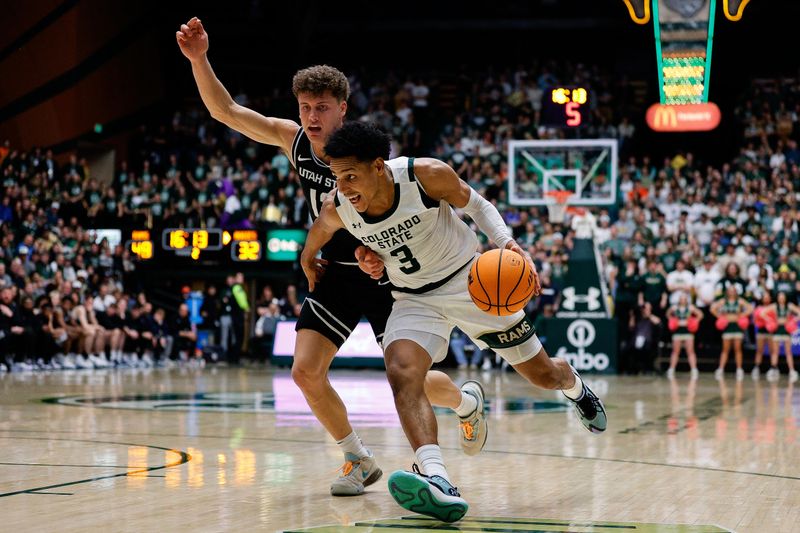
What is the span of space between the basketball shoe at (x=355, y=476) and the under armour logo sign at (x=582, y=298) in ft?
42.2

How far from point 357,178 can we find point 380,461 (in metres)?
2.36

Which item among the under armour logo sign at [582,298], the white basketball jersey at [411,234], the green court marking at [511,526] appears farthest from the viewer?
the under armour logo sign at [582,298]

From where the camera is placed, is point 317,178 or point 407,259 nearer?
point 407,259

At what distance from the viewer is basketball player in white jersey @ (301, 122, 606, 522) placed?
5.02 metres

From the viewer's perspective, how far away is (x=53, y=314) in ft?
60.3

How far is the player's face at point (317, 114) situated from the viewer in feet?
18.6

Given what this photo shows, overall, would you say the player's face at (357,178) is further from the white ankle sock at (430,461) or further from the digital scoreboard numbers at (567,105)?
the digital scoreboard numbers at (567,105)

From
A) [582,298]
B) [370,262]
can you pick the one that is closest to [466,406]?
[370,262]

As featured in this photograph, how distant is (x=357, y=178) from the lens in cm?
507

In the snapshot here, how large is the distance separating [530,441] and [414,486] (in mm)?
3578

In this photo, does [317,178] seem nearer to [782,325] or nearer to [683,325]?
[683,325]

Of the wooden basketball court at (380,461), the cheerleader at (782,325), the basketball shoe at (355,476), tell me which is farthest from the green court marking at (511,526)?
the cheerleader at (782,325)

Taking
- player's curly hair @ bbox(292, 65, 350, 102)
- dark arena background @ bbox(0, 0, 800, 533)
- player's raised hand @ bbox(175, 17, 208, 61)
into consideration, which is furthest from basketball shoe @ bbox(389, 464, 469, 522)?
player's raised hand @ bbox(175, 17, 208, 61)

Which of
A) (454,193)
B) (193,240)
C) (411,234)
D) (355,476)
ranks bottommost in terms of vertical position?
(355,476)
